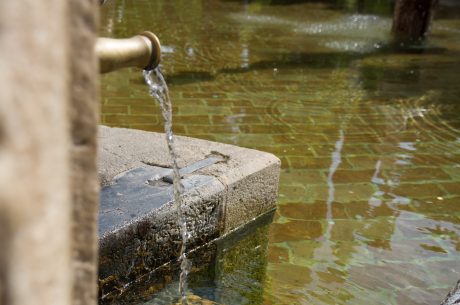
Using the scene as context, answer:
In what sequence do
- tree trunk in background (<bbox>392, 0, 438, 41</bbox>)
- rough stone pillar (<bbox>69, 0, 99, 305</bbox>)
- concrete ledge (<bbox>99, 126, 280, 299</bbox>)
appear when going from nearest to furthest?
rough stone pillar (<bbox>69, 0, 99, 305</bbox>)
concrete ledge (<bbox>99, 126, 280, 299</bbox>)
tree trunk in background (<bbox>392, 0, 438, 41</bbox>)

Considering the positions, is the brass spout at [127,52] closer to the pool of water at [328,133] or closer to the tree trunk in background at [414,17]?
the pool of water at [328,133]

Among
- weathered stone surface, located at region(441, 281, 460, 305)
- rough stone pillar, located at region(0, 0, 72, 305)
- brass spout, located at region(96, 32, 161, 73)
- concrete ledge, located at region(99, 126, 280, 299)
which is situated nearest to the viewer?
rough stone pillar, located at region(0, 0, 72, 305)

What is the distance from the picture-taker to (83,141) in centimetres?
81

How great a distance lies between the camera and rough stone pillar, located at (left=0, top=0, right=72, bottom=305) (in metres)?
0.62

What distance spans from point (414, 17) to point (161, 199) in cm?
733

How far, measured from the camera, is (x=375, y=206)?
13.0 ft

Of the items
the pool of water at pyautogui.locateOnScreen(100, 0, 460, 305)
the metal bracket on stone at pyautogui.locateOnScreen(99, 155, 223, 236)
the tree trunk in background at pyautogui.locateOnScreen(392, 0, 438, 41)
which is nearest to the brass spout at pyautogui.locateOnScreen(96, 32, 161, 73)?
the metal bracket on stone at pyautogui.locateOnScreen(99, 155, 223, 236)

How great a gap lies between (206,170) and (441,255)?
4.15ft

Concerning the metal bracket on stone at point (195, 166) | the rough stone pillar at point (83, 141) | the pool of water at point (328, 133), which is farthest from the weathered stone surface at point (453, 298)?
the rough stone pillar at point (83, 141)

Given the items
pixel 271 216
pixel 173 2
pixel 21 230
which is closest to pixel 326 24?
pixel 173 2

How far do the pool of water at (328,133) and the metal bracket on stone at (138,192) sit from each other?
1.38 ft

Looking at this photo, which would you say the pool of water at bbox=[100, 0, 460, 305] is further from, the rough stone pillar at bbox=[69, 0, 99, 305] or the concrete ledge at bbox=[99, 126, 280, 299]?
the rough stone pillar at bbox=[69, 0, 99, 305]

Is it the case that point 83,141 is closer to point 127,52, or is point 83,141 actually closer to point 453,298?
point 127,52

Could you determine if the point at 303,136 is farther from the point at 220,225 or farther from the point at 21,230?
the point at 21,230
